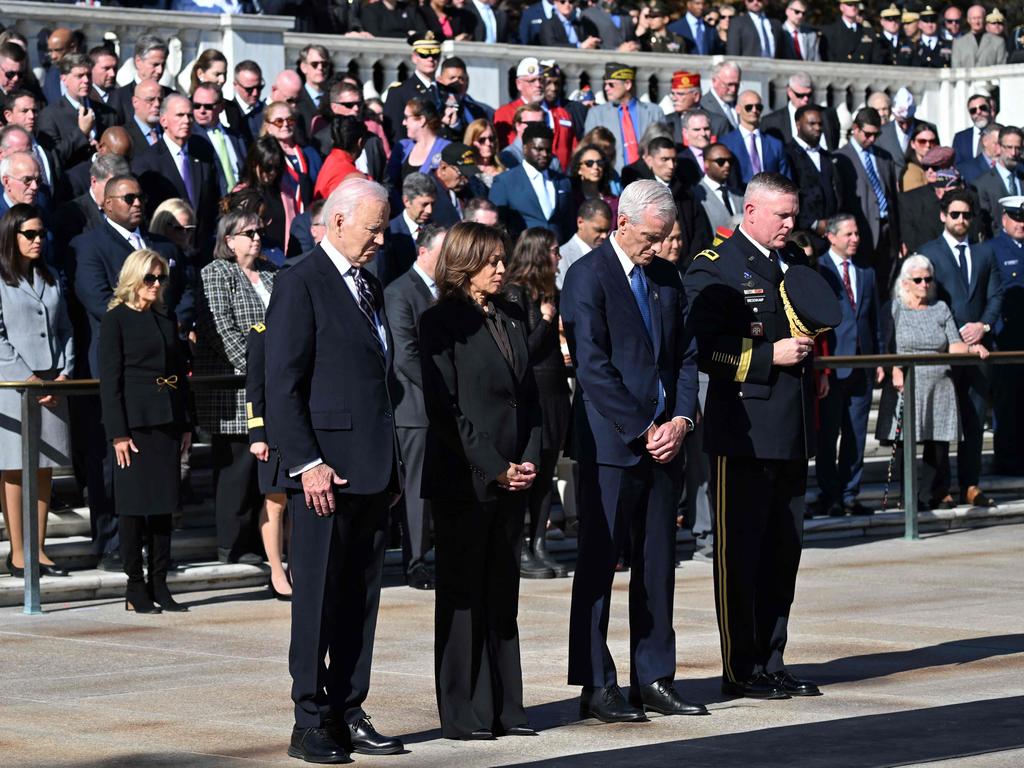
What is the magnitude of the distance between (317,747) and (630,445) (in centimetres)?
178

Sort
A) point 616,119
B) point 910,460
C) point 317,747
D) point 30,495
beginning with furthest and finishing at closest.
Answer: point 616,119
point 910,460
point 30,495
point 317,747

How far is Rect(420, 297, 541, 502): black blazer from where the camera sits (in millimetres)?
8203

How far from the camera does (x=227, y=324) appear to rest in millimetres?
12414

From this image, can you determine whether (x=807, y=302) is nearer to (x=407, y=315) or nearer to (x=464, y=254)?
(x=464, y=254)

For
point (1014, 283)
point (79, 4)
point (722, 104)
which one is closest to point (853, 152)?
point (722, 104)

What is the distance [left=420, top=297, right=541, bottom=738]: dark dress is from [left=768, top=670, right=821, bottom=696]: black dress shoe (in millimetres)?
1232

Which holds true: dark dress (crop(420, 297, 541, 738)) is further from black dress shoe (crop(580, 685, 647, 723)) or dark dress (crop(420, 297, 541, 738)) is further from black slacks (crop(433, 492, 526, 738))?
black dress shoe (crop(580, 685, 647, 723))

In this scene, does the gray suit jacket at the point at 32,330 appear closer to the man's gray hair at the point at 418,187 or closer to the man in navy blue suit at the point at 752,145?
the man's gray hair at the point at 418,187

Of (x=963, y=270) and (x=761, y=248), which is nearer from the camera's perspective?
(x=761, y=248)

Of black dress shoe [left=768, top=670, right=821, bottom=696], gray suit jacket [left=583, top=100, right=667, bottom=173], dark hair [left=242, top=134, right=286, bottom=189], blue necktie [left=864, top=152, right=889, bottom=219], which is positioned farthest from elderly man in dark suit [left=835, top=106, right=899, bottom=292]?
black dress shoe [left=768, top=670, right=821, bottom=696]

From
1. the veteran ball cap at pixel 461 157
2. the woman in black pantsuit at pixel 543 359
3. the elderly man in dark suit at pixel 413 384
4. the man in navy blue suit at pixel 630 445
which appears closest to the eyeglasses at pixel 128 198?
the elderly man in dark suit at pixel 413 384

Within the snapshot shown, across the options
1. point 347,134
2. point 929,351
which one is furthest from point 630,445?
point 347,134

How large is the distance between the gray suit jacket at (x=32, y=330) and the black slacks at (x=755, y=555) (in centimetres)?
491

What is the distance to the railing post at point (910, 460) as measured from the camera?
15211mm
